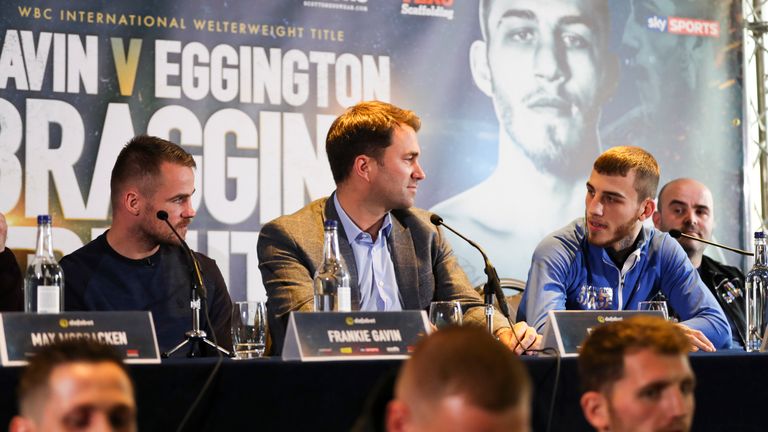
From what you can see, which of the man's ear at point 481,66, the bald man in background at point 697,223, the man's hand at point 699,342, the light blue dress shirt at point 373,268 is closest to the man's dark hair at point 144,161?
the light blue dress shirt at point 373,268

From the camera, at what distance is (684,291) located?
368 cm

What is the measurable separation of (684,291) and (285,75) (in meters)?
2.12

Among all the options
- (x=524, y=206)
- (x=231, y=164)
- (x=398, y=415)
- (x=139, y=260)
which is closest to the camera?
(x=398, y=415)

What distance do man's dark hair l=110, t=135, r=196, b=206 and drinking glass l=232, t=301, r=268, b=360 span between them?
0.99 m

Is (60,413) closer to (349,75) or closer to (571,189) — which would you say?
(349,75)

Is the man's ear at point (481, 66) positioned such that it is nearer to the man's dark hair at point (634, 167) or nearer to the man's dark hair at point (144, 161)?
the man's dark hair at point (634, 167)

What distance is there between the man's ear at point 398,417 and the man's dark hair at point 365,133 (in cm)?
221

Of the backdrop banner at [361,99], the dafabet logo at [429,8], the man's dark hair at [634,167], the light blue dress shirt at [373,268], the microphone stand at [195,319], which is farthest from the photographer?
the dafabet logo at [429,8]

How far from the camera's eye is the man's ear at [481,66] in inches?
209

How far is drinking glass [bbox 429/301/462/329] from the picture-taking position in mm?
2621

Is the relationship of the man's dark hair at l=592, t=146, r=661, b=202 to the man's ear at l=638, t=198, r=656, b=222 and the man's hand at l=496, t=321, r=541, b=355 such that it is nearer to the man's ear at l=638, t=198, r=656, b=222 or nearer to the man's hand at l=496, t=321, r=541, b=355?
the man's ear at l=638, t=198, r=656, b=222

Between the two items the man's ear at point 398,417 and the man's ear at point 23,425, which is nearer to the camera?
the man's ear at point 398,417

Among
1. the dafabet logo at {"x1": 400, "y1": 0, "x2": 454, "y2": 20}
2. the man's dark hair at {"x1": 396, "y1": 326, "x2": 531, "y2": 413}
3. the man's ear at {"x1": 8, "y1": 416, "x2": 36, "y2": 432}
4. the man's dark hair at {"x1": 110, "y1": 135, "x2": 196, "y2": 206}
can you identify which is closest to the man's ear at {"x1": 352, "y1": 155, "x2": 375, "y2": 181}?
the man's dark hair at {"x1": 110, "y1": 135, "x2": 196, "y2": 206}

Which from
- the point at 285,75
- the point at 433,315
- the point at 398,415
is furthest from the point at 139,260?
the point at 398,415
